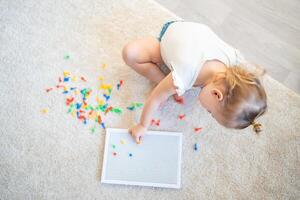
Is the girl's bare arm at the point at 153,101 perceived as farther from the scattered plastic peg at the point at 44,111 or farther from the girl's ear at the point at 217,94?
the scattered plastic peg at the point at 44,111

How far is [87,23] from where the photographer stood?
125 centimetres

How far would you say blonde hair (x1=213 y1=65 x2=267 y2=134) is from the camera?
76 centimetres

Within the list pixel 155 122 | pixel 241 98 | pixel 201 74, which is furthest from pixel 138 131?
pixel 241 98

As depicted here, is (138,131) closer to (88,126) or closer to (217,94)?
(88,126)

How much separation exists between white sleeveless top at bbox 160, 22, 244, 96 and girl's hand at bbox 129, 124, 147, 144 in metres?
0.22

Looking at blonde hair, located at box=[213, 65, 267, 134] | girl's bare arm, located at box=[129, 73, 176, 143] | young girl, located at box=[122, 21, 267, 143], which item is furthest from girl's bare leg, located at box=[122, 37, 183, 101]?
blonde hair, located at box=[213, 65, 267, 134]

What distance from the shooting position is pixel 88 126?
1.12 meters

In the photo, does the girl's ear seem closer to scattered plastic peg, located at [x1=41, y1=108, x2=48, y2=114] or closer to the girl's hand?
the girl's hand

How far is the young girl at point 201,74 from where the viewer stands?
0.77m

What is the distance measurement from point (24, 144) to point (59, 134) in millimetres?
128

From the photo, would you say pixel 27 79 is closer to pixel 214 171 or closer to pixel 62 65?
pixel 62 65

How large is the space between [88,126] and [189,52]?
0.47 meters

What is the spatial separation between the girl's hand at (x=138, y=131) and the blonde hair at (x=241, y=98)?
0.33 meters

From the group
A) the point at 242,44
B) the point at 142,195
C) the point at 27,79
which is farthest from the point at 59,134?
the point at 242,44
